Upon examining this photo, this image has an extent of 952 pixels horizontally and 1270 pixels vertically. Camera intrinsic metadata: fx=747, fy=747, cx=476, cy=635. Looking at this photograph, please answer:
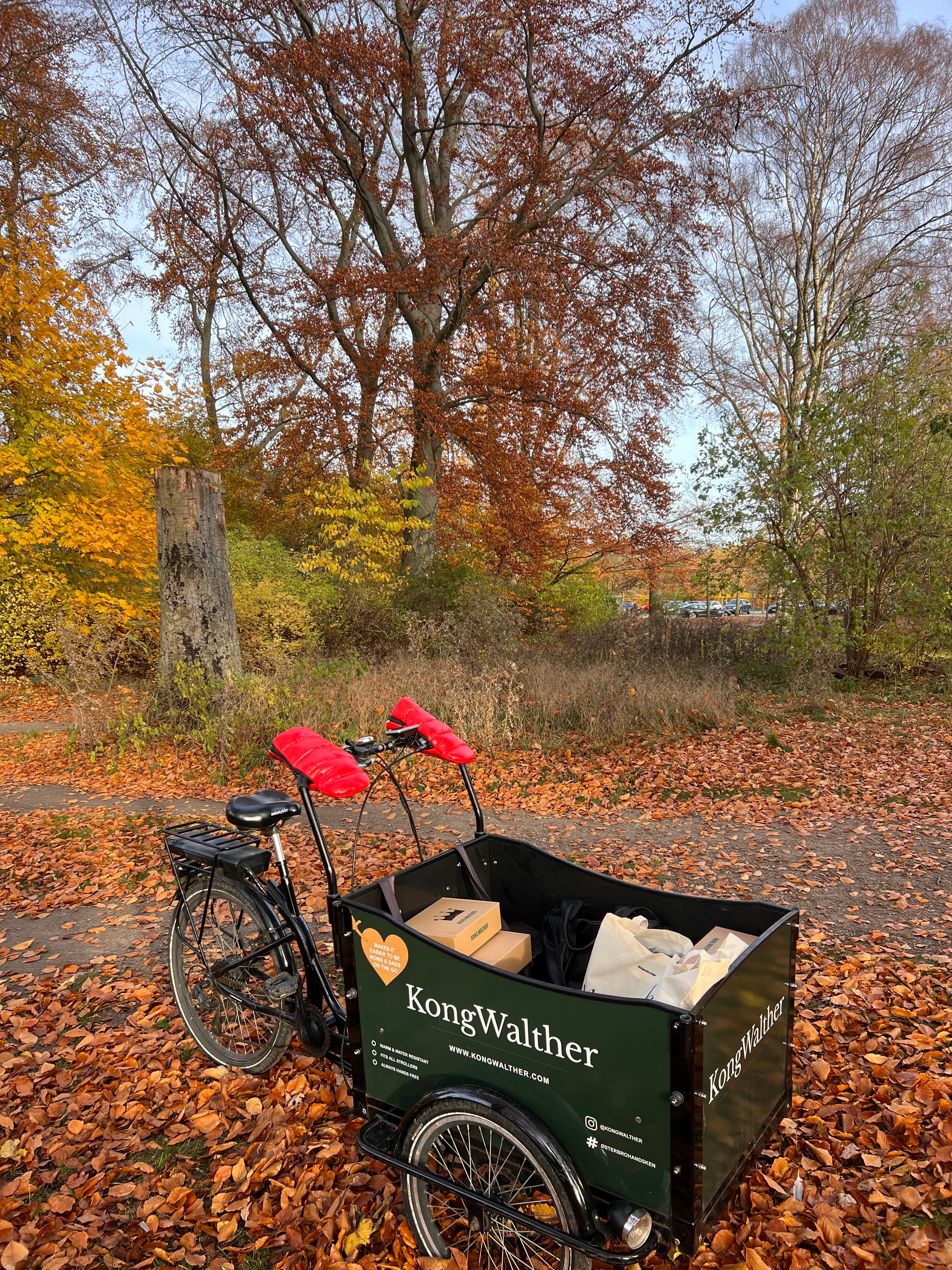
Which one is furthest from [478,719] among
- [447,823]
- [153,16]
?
[153,16]

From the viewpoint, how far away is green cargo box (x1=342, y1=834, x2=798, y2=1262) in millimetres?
1622

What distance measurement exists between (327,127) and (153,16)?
162 inches

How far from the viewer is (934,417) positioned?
368 inches

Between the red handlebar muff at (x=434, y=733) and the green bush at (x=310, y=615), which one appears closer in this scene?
the red handlebar muff at (x=434, y=733)

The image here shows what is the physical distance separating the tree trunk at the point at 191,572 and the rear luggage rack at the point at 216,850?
5449mm

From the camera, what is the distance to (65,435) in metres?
10.7

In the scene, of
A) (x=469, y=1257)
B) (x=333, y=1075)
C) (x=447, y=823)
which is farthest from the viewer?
(x=447, y=823)

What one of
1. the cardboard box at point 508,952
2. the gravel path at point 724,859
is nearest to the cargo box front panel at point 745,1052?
the cardboard box at point 508,952

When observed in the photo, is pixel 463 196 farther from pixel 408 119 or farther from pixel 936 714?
pixel 936 714

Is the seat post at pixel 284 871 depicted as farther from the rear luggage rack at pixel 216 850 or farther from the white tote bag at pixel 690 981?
the white tote bag at pixel 690 981

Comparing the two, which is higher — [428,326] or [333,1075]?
[428,326]

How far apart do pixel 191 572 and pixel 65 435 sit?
444 centimetres

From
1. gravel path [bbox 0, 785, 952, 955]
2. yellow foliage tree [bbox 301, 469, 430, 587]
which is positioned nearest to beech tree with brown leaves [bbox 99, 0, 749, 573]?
yellow foliage tree [bbox 301, 469, 430, 587]

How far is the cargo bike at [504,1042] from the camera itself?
165 cm
